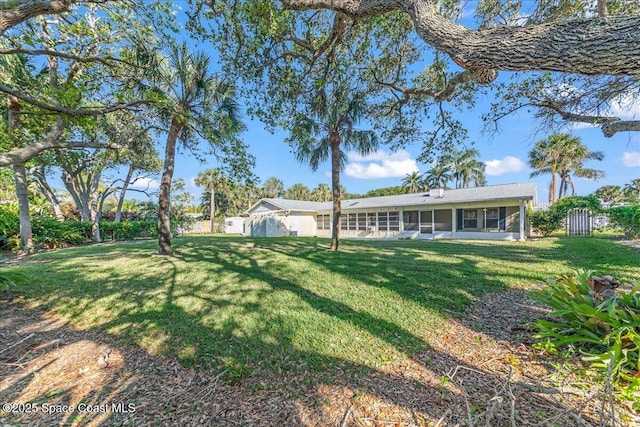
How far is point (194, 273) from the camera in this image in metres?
5.88

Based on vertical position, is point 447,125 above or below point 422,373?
above

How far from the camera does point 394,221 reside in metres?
19.5

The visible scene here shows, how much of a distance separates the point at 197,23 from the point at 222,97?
3259mm

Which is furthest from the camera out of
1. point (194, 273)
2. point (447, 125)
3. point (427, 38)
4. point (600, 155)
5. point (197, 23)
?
point (600, 155)

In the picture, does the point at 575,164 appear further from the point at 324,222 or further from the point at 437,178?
the point at 324,222

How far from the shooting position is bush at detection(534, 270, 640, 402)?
1.97 m

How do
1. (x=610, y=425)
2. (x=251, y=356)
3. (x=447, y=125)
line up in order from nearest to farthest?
(x=610, y=425), (x=251, y=356), (x=447, y=125)

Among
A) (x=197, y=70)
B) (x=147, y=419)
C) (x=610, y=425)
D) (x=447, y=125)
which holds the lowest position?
(x=147, y=419)

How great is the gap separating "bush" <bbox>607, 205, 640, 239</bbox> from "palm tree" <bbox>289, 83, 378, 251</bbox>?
11.5m

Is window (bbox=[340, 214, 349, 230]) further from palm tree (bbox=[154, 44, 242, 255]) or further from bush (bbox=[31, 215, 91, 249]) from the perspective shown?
bush (bbox=[31, 215, 91, 249])

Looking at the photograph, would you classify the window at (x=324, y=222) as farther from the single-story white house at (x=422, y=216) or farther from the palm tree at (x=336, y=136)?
the palm tree at (x=336, y=136)

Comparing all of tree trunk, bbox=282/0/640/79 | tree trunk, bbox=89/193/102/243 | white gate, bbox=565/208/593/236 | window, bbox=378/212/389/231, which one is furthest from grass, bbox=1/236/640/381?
window, bbox=378/212/389/231

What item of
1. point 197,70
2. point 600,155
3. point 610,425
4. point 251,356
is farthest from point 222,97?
point 600,155

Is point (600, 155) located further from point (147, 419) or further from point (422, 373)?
point (147, 419)
